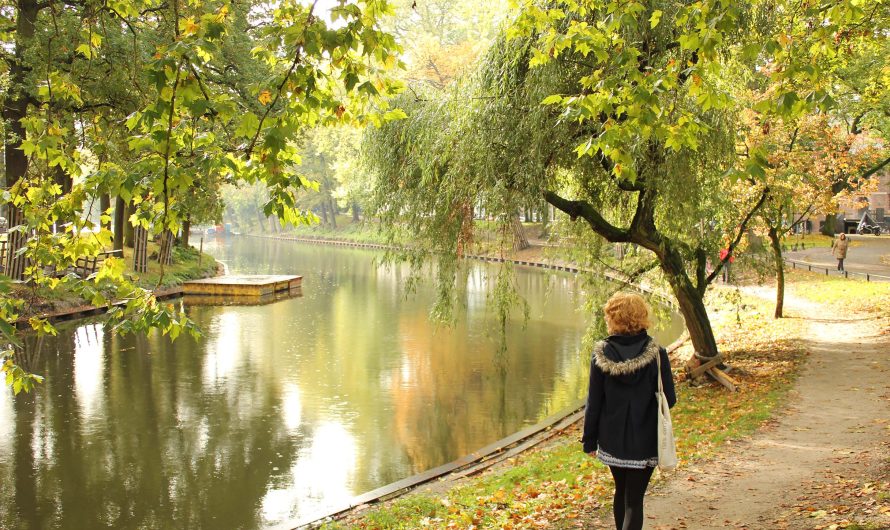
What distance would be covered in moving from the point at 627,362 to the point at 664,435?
449 millimetres

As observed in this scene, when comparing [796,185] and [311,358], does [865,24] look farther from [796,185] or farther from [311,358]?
[311,358]

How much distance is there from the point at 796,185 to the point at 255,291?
19.4 metres

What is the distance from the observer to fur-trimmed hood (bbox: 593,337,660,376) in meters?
4.57

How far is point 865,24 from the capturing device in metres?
11.5

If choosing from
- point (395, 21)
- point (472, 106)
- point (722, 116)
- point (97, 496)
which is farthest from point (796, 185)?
point (395, 21)

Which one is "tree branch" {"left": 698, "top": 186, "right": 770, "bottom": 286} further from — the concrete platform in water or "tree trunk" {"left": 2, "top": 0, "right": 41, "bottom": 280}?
the concrete platform in water

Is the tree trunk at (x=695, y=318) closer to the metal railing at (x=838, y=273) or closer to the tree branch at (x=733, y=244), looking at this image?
the tree branch at (x=733, y=244)

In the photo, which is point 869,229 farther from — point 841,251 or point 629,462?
point 629,462

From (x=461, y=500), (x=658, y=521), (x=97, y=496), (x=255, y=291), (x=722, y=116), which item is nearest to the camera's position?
(x=658, y=521)

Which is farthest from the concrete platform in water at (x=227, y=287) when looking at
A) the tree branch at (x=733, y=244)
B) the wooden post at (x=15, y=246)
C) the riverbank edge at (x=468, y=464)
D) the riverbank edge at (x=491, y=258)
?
the tree branch at (x=733, y=244)

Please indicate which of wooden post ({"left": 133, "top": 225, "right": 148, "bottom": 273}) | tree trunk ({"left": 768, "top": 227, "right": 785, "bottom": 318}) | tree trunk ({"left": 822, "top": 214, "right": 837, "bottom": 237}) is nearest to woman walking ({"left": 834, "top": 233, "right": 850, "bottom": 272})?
tree trunk ({"left": 768, "top": 227, "right": 785, "bottom": 318})

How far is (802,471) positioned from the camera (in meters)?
7.21

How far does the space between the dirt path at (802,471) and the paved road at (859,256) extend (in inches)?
692

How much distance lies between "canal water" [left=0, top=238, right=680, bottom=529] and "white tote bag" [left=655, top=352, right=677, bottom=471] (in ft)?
17.4
